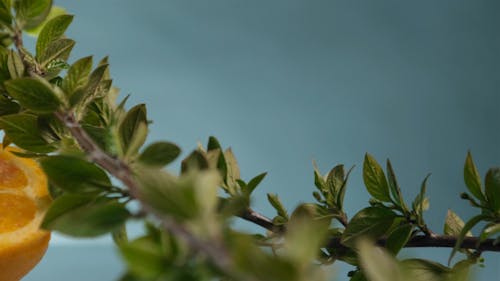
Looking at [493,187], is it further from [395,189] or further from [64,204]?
[64,204]

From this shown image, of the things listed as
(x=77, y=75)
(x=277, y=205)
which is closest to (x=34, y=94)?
(x=77, y=75)

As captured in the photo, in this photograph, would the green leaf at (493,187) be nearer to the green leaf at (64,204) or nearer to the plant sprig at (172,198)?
the plant sprig at (172,198)

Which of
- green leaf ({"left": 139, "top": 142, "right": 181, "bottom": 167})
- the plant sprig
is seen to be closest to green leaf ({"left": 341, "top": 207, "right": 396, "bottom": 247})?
the plant sprig

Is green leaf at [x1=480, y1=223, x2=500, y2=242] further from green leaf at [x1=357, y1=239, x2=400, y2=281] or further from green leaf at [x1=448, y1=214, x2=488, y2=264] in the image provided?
green leaf at [x1=357, y1=239, x2=400, y2=281]

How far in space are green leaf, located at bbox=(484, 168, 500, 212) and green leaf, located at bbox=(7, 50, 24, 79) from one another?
0.18 metres

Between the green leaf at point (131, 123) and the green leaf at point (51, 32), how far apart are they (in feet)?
0.21

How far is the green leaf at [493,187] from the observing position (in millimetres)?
226

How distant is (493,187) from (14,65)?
187 mm

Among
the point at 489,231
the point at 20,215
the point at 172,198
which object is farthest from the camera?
the point at 20,215

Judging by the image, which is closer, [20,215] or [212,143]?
[212,143]

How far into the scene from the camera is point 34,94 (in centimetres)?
20

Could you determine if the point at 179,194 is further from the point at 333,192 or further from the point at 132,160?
the point at 333,192

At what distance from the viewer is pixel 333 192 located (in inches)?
11.1

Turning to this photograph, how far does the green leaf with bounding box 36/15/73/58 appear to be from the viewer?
25 centimetres
